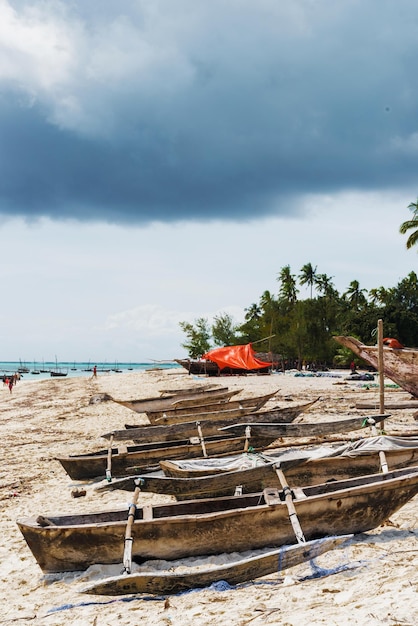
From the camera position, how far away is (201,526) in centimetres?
520

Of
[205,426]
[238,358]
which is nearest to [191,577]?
[205,426]

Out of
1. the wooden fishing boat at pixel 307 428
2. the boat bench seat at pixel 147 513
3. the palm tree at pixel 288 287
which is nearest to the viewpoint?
the boat bench seat at pixel 147 513

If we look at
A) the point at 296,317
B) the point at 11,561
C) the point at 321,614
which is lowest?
the point at 11,561

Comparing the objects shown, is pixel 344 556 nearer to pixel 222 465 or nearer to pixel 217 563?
pixel 217 563

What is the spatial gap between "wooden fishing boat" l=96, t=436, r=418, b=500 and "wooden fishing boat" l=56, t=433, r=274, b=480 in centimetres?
181

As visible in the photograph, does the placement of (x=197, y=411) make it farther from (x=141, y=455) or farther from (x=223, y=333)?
(x=223, y=333)

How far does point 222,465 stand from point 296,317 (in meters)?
47.9

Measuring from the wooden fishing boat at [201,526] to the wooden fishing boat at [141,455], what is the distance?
10.6 ft

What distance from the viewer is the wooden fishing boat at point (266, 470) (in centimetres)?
671

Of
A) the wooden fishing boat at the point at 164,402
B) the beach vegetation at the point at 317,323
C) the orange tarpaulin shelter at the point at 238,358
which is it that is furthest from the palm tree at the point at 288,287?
the wooden fishing boat at the point at 164,402

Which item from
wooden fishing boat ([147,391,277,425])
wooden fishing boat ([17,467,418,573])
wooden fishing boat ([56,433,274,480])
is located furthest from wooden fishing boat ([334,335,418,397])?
wooden fishing boat ([17,467,418,573])

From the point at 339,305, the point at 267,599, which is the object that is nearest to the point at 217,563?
the point at 267,599

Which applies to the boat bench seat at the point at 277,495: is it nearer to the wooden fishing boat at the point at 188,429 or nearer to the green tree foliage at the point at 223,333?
the wooden fishing boat at the point at 188,429

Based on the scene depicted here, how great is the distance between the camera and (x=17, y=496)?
8336mm
